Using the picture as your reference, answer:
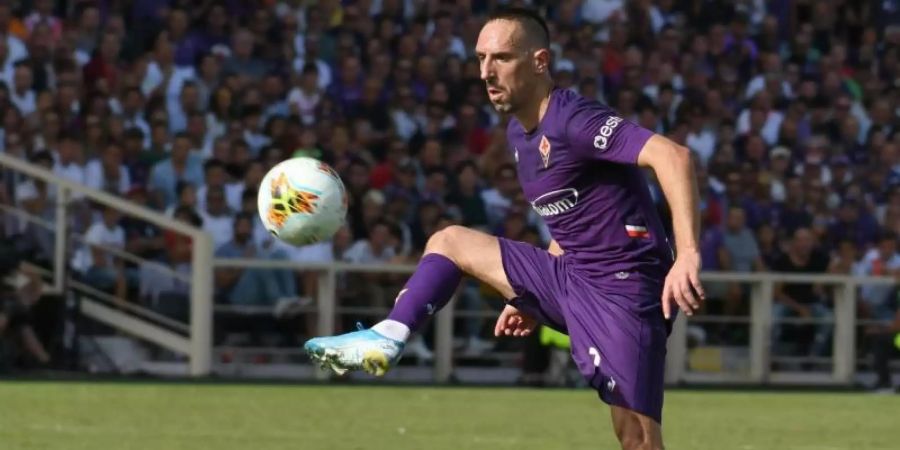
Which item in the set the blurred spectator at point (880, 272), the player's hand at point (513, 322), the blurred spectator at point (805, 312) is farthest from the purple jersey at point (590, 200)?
the blurred spectator at point (880, 272)

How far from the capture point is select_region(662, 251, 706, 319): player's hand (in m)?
5.98

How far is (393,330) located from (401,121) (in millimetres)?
11704

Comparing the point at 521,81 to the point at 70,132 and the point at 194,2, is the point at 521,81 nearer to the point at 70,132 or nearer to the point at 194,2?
the point at 70,132

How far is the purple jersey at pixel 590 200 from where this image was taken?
6.73 meters

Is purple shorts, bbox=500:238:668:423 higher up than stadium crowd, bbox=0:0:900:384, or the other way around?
stadium crowd, bbox=0:0:900:384

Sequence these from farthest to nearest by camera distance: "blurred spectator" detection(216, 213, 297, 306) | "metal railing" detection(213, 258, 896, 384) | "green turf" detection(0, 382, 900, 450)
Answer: "metal railing" detection(213, 258, 896, 384) → "blurred spectator" detection(216, 213, 297, 306) → "green turf" detection(0, 382, 900, 450)

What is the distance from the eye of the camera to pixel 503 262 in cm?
691

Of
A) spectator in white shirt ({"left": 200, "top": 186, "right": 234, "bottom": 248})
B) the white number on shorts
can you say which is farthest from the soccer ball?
spectator in white shirt ({"left": 200, "top": 186, "right": 234, "bottom": 248})

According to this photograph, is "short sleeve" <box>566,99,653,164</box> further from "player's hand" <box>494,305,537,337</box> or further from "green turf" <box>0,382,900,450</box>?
"green turf" <box>0,382,900,450</box>

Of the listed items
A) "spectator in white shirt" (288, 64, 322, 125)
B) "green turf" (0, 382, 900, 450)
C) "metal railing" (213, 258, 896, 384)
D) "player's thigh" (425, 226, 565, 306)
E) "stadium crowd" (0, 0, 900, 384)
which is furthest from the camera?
"spectator in white shirt" (288, 64, 322, 125)

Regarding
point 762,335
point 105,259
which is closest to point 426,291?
point 105,259

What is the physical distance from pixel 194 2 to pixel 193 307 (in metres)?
3.95

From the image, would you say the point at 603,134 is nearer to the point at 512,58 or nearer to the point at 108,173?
the point at 512,58

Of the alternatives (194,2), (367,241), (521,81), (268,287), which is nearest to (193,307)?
(268,287)
